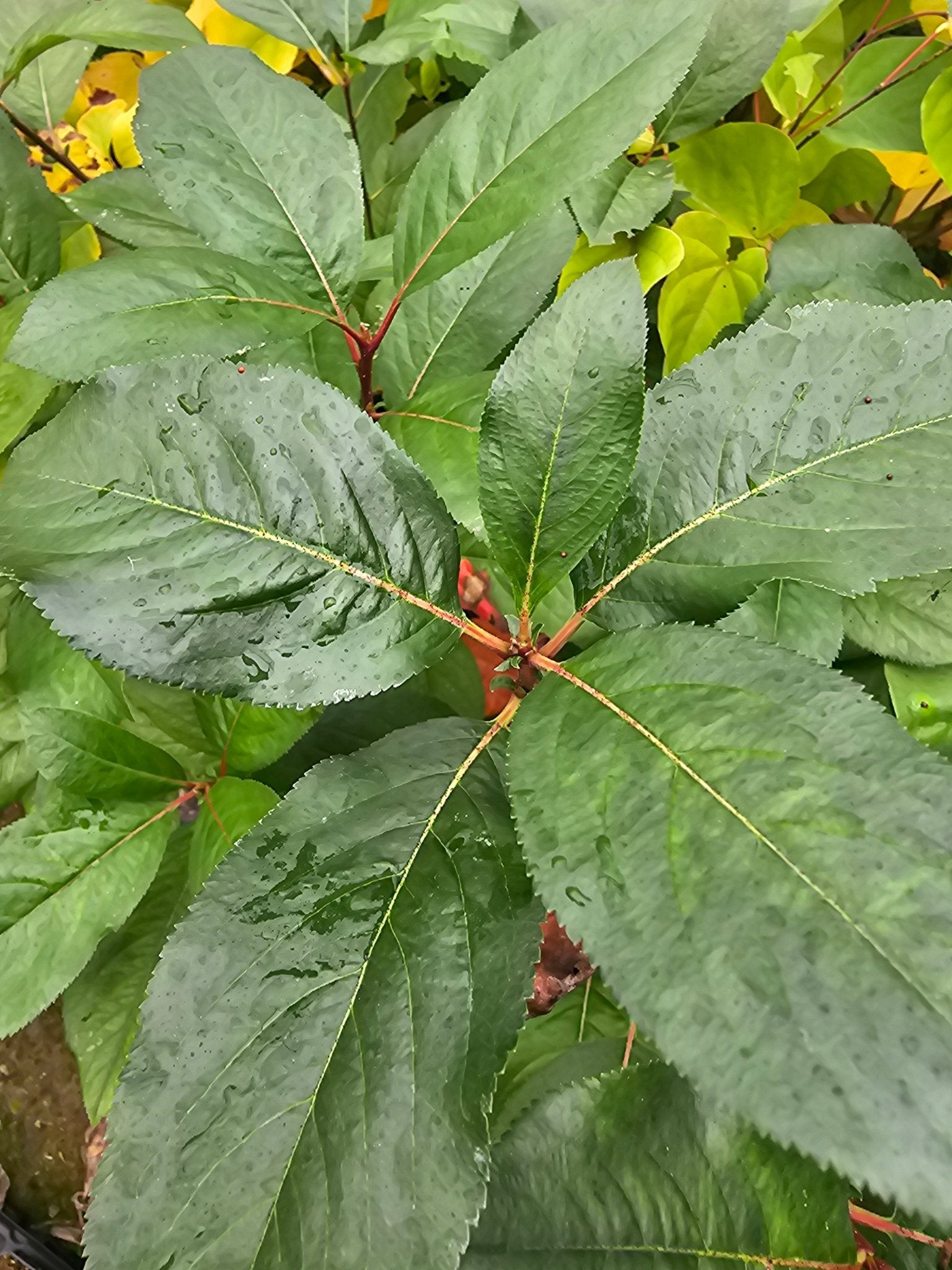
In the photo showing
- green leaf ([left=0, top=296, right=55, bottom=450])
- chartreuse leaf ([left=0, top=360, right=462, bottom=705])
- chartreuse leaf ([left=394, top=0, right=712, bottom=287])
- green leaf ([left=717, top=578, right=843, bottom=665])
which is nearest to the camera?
chartreuse leaf ([left=0, top=360, right=462, bottom=705])

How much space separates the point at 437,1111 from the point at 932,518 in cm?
42

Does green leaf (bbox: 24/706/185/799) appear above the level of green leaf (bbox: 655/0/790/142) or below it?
below

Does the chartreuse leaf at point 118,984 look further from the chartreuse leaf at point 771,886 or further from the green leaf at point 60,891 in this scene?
the chartreuse leaf at point 771,886

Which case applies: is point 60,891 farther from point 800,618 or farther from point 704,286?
point 704,286

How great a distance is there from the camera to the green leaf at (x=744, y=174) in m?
0.78

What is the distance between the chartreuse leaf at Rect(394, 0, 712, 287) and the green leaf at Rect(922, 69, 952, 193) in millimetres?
308

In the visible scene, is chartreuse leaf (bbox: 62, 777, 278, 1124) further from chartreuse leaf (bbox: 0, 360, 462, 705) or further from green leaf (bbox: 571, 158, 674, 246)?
green leaf (bbox: 571, 158, 674, 246)

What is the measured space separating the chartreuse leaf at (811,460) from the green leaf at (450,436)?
14 cm

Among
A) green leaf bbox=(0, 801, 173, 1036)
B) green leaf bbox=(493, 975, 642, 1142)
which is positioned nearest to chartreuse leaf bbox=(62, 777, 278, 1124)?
green leaf bbox=(0, 801, 173, 1036)

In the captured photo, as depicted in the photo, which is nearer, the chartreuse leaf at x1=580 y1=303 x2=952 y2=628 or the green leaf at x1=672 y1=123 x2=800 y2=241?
the chartreuse leaf at x1=580 y1=303 x2=952 y2=628

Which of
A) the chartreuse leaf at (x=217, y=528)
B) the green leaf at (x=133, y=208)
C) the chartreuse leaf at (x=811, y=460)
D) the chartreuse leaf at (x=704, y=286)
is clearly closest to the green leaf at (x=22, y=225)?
the green leaf at (x=133, y=208)

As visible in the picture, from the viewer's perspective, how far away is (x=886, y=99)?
2.75ft

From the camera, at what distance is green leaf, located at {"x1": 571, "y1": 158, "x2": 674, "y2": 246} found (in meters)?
0.75

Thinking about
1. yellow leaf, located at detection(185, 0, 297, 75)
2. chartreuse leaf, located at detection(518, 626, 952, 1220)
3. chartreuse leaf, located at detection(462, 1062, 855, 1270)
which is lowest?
chartreuse leaf, located at detection(462, 1062, 855, 1270)
